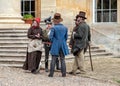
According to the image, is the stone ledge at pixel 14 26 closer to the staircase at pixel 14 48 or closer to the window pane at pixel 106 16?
the staircase at pixel 14 48

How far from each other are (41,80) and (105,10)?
33.1 ft

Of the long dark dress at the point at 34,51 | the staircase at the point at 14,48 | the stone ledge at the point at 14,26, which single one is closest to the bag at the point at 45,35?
the long dark dress at the point at 34,51

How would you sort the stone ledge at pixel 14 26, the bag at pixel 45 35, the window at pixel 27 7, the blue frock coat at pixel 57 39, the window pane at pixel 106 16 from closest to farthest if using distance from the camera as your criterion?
1. the blue frock coat at pixel 57 39
2. the bag at pixel 45 35
3. the stone ledge at pixel 14 26
4. the window pane at pixel 106 16
5. the window at pixel 27 7

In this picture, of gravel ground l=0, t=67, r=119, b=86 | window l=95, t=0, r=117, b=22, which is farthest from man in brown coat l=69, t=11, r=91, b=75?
window l=95, t=0, r=117, b=22

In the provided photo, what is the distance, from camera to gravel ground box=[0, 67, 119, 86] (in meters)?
12.2

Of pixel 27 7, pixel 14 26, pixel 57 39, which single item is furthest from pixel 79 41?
pixel 27 7

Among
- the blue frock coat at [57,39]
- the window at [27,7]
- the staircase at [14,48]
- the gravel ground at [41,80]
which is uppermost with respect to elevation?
the window at [27,7]

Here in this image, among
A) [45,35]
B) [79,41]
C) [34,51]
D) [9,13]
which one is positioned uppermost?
[9,13]

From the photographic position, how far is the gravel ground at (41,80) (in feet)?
40.1

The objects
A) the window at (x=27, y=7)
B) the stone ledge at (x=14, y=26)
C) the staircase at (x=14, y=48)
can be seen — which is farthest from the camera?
the window at (x=27, y=7)

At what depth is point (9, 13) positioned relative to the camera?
69.2 ft

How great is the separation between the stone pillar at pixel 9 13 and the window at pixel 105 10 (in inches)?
139

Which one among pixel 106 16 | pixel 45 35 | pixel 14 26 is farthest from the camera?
pixel 106 16

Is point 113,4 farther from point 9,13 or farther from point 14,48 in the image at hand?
Result: point 14,48
